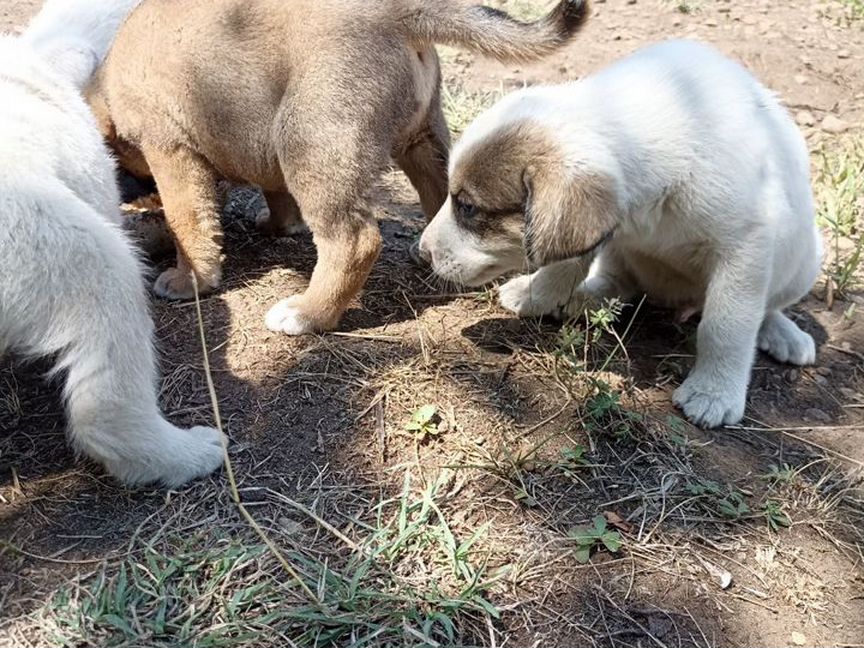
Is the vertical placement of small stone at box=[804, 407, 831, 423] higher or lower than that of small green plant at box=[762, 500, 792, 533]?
lower

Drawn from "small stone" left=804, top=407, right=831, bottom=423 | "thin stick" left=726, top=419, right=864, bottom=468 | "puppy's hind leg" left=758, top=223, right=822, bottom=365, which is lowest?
"small stone" left=804, top=407, right=831, bottom=423

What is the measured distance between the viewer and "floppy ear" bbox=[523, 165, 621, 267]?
2.89 meters

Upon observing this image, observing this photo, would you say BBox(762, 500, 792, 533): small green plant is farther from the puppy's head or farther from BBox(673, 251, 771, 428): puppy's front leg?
the puppy's head

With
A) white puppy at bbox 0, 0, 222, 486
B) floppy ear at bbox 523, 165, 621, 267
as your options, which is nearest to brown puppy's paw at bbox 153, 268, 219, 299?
white puppy at bbox 0, 0, 222, 486

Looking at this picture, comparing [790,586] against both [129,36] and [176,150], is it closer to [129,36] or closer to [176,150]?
[176,150]

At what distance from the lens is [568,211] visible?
2.89 m

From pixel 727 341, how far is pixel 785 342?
0.80 m

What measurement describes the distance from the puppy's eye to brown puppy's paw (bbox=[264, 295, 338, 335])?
0.79m

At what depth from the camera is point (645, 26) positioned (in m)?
7.18

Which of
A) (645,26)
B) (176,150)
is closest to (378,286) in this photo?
(176,150)

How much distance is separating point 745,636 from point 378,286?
2.36m

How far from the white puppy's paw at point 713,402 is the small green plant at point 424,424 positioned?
42.9 inches

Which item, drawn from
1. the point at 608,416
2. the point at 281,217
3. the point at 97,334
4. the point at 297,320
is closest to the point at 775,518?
the point at 608,416

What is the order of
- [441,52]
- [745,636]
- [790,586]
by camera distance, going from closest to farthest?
1. [745,636]
2. [790,586]
3. [441,52]
